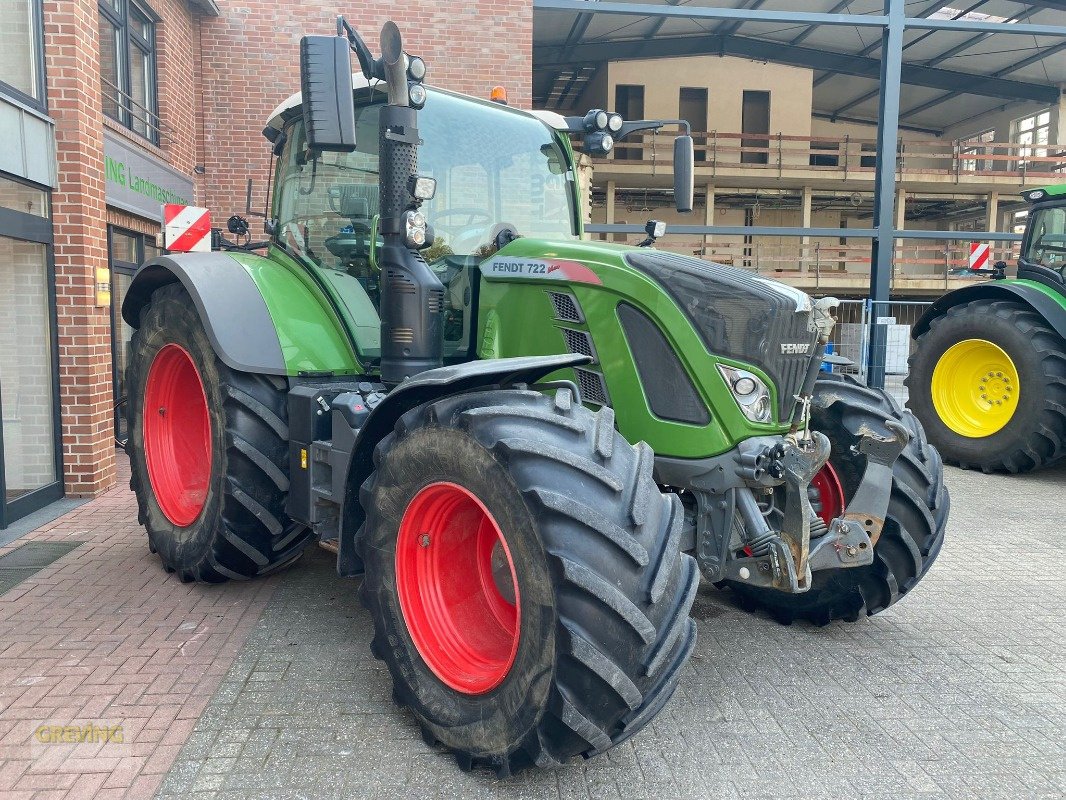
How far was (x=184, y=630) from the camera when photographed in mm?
3891

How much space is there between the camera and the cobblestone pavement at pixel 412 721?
2.67 metres

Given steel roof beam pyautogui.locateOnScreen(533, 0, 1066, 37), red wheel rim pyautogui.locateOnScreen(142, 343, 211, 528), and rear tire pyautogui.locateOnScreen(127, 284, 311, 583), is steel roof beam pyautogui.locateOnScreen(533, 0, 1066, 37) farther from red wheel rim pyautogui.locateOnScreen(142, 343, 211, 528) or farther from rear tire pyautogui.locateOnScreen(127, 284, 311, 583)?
rear tire pyautogui.locateOnScreen(127, 284, 311, 583)

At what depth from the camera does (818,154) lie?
23.0 m

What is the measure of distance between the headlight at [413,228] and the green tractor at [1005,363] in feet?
21.5

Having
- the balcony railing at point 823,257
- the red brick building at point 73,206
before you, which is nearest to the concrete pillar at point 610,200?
the balcony railing at point 823,257

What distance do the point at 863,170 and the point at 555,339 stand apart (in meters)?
23.5

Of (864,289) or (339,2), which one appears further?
(864,289)

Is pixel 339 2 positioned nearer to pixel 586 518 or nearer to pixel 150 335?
pixel 150 335

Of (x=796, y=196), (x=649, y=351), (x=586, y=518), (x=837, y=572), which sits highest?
(x=796, y=196)

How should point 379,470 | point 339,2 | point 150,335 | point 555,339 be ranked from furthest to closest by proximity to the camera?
point 339,2, point 150,335, point 555,339, point 379,470

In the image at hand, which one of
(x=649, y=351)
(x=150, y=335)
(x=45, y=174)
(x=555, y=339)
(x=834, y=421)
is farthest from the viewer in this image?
(x=45, y=174)

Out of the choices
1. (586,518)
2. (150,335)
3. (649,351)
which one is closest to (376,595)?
(586,518)

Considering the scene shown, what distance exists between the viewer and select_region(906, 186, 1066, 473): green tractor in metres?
7.82

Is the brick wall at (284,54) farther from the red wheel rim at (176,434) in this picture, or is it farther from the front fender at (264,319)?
the front fender at (264,319)
